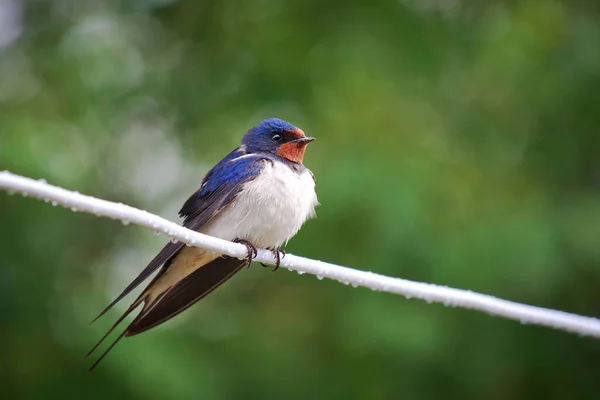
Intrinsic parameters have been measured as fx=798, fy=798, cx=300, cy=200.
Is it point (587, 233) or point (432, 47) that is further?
point (432, 47)

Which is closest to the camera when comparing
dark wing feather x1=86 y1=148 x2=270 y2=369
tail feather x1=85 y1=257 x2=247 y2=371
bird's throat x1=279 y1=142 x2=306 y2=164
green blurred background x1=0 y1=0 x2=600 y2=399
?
tail feather x1=85 y1=257 x2=247 y2=371

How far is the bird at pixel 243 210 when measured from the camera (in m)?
1.96

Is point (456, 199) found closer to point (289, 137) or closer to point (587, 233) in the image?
point (587, 233)

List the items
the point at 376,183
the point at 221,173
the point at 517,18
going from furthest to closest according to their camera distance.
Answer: the point at 517,18 < the point at 376,183 < the point at 221,173

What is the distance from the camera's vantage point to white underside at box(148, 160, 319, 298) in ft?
6.47

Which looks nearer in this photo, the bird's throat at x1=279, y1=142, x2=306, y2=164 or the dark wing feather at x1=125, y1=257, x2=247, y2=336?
the dark wing feather at x1=125, y1=257, x2=247, y2=336

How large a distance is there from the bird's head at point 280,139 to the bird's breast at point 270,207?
1.9 inches

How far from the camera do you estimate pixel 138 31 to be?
3.53 m

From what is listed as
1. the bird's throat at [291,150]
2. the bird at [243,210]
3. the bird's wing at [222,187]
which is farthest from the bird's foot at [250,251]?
the bird's throat at [291,150]

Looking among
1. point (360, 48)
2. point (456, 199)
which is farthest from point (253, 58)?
point (456, 199)

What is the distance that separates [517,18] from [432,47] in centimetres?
46

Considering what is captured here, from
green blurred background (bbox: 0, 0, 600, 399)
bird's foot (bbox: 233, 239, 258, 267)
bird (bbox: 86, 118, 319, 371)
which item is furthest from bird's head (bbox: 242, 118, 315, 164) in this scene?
green blurred background (bbox: 0, 0, 600, 399)

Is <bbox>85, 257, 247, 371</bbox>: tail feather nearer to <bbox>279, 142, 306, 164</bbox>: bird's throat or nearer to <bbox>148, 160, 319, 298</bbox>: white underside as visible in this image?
<bbox>148, 160, 319, 298</bbox>: white underside

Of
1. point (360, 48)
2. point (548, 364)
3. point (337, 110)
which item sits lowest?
point (548, 364)
